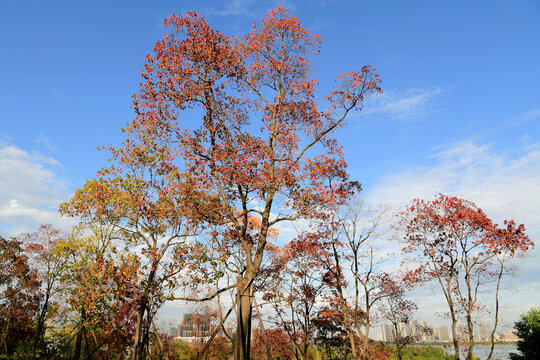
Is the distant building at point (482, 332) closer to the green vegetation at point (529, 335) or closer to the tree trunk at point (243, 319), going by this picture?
the green vegetation at point (529, 335)

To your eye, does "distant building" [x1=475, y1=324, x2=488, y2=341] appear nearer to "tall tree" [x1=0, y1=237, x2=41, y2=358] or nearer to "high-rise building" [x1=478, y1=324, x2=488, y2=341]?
"high-rise building" [x1=478, y1=324, x2=488, y2=341]

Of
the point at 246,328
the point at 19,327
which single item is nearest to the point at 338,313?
the point at 246,328

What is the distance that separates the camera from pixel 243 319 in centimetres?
939

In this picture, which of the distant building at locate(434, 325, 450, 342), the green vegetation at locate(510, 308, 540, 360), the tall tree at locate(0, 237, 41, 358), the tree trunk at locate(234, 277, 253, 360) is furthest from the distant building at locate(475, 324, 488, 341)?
the distant building at locate(434, 325, 450, 342)

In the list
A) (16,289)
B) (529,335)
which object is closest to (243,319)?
(16,289)

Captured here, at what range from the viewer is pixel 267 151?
11.4 meters

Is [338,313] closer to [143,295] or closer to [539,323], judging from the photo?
[143,295]

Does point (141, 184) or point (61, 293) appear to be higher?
point (141, 184)

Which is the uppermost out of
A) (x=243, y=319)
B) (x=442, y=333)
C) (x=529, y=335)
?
(x=243, y=319)

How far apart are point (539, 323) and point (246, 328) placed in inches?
1138

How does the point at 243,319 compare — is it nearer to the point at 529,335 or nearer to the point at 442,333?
the point at 529,335

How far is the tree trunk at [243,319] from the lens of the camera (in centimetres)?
901

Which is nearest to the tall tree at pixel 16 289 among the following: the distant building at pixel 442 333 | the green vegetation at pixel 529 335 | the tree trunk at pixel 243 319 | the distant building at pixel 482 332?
the tree trunk at pixel 243 319

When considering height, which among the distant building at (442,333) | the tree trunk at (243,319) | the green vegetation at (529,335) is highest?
the tree trunk at (243,319)
